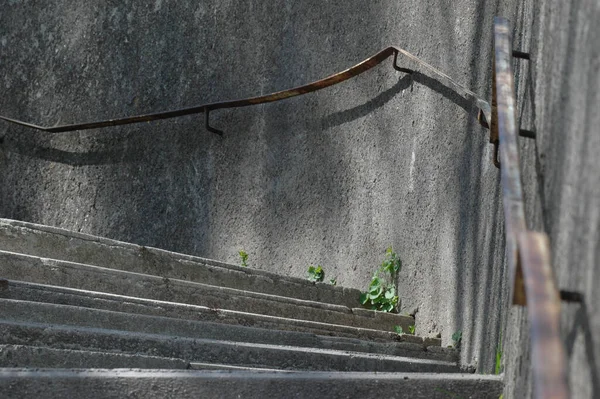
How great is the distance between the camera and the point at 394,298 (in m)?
4.55

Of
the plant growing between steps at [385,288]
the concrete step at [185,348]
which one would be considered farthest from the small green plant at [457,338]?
the concrete step at [185,348]

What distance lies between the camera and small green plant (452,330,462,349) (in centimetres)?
390

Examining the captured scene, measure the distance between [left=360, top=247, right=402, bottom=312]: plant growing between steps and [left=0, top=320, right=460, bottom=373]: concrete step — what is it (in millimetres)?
1809

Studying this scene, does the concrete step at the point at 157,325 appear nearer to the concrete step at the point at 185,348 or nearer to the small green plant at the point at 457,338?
the concrete step at the point at 185,348

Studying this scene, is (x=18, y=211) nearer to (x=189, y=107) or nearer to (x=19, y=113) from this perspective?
(x=19, y=113)

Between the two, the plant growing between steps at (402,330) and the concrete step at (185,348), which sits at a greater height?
the plant growing between steps at (402,330)

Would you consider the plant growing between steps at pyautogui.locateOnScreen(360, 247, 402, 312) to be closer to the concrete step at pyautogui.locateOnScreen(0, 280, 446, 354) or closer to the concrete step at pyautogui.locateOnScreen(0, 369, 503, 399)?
the concrete step at pyautogui.locateOnScreen(0, 280, 446, 354)

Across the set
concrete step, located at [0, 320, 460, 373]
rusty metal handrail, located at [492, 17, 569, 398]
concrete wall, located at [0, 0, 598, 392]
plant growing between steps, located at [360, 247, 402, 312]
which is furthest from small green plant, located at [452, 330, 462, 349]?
rusty metal handrail, located at [492, 17, 569, 398]

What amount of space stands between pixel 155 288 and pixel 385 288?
158 centimetres

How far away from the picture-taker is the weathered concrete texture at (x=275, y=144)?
13.4 ft

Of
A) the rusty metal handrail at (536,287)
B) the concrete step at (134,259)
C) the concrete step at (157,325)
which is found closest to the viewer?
the rusty metal handrail at (536,287)

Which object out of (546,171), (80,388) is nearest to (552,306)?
(546,171)

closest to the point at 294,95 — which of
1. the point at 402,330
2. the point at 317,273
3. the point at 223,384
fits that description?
the point at 317,273

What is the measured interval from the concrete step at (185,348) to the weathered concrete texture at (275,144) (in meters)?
0.78
